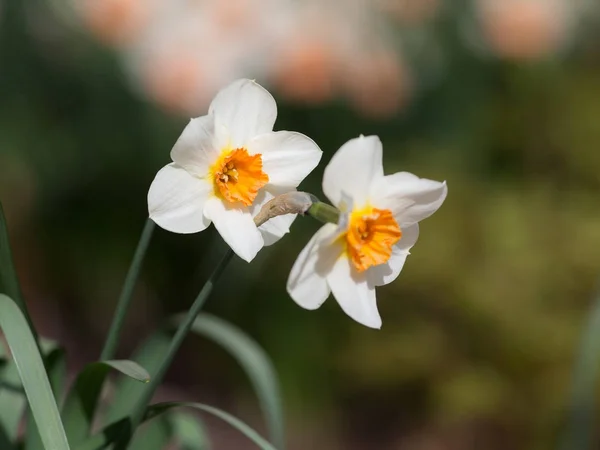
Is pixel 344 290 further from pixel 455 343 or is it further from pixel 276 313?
pixel 276 313

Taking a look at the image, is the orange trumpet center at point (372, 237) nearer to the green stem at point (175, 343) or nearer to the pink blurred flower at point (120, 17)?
the green stem at point (175, 343)

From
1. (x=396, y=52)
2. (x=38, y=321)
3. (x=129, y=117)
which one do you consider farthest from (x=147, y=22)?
(x=38, y=321)

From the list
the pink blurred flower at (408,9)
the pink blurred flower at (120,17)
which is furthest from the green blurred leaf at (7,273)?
the pink blurred flower at (408,9)

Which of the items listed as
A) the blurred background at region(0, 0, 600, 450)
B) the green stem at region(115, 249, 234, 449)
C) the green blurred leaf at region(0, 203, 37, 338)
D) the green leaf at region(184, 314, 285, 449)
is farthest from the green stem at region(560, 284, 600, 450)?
the blurred background at region(0, 0, 600, 450)

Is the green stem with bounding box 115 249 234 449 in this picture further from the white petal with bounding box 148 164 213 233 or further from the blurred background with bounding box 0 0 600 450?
the blurred background with bounding box 0 0 600 450

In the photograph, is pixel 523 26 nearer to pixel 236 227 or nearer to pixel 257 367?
pixel 257 367

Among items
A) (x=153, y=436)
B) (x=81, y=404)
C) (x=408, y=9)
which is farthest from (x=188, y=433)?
(x=408, y=9)
